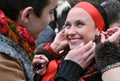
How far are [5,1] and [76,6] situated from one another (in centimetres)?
80

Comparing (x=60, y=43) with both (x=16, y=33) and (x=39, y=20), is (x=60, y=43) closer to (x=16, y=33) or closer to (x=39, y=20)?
(x=39, y=20)

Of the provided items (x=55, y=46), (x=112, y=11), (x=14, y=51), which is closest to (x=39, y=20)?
(x=14, y=51)

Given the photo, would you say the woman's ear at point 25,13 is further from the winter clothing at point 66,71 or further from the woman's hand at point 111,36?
the woman's hand at point 111,36

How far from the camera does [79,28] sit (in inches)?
92.6

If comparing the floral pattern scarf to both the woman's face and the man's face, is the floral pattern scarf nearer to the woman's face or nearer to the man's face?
the man's face

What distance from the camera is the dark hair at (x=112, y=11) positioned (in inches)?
117

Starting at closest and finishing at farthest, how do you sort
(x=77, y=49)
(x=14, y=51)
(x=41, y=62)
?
(x=14, y=51), (x=77, y=49), (x=41, y=62)

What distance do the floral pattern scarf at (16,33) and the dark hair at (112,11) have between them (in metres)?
1.31

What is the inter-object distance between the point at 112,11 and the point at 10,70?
1.70 m

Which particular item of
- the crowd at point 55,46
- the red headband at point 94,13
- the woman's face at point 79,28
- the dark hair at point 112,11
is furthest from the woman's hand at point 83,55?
the dark hair at point 112,11

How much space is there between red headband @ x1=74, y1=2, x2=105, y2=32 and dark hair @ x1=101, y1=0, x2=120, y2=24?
1.74ft

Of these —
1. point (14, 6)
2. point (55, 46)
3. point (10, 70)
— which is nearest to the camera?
point (10, 70)

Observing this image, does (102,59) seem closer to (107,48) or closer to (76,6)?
Result: (107,48)

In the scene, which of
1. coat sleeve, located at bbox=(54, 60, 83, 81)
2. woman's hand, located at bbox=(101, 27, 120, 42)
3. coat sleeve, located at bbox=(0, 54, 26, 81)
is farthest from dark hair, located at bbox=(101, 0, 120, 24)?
coat sleeve, located at bbox=(0, 54, 26, 81)
